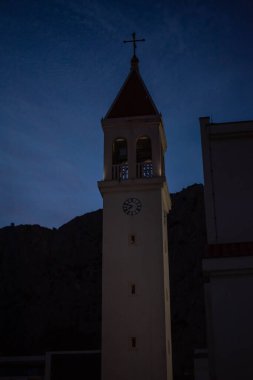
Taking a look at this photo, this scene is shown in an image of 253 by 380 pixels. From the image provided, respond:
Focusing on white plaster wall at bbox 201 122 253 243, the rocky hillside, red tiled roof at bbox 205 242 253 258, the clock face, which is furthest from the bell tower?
the rocky hillside

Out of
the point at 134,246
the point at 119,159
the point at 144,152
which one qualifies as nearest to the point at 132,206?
the point at 134,246

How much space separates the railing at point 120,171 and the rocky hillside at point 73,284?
32.2 meters

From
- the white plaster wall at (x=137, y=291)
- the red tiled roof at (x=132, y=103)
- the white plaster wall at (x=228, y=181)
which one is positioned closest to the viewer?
the white plaster wall at (x=228, y=181)

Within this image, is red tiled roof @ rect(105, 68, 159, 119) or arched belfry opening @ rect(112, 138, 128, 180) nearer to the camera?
arched belfry opening @ rect(112, 138, 128, 180)

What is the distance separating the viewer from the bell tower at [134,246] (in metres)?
26.8

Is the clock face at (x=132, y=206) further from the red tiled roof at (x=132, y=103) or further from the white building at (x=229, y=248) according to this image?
the white building at (x=229, y=248)

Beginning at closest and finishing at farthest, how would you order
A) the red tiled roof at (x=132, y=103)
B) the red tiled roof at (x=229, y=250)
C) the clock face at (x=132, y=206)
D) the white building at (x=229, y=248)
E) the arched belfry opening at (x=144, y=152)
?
the white building at (x=229, y=248) → the red tiled roof at (x=229, y=250) → the clock face at (x=132, y=206) → the arched belfry opening at (x=144, y=152) → the red tiled roof at (x=132, y=103)

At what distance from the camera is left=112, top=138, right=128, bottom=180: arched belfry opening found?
102 feet

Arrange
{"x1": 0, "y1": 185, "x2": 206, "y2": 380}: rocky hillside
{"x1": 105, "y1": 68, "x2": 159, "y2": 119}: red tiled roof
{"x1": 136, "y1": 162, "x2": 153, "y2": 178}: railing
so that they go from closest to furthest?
{"x1": 136, "y1": 162, "x2": 153, "y2": 178}: railing, {"x1": 105, "y1": 68, "x2": 159, "y2": 119}: red tiled roof, {"x1": 0, "y1": 185, "x2": 206, "y2": 380}: rocky hillside

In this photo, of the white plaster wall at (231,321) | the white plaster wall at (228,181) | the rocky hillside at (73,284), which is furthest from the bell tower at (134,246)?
the rocky hillside at (73,284)

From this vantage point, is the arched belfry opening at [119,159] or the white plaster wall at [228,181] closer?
the white plaster wall at [228,181]

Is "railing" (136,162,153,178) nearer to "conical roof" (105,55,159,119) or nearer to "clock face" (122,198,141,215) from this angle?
"clock face" (122,198,141,215)

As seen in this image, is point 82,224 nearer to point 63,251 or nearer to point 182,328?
point 63,251

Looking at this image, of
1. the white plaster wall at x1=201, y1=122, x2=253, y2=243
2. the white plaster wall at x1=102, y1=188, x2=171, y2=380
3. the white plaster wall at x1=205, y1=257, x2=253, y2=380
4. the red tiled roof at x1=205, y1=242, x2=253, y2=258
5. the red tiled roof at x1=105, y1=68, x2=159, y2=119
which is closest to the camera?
the white plaster wall at x1=205, y1=257, x2=253, y2=380
